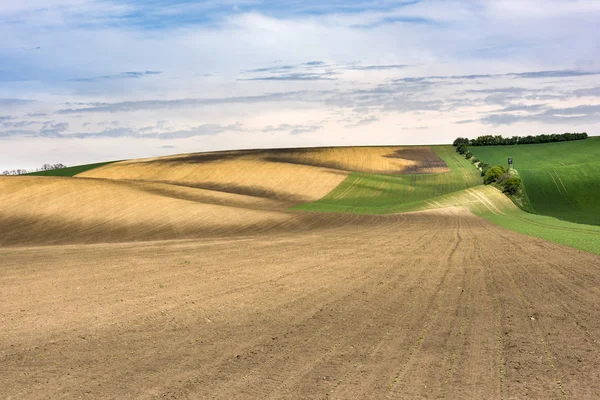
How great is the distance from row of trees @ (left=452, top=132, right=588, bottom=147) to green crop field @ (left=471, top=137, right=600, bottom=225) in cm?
591

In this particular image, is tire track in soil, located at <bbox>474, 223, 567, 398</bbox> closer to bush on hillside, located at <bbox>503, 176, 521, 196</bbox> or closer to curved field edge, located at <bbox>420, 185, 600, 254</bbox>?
curved field edge, located at <bbox>420, 185, 600, 254</bbox>

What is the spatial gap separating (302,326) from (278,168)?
80286 mm

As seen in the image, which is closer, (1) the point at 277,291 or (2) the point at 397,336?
(2) the point at 397,336

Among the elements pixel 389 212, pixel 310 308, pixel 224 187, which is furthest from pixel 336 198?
pixel 310 308

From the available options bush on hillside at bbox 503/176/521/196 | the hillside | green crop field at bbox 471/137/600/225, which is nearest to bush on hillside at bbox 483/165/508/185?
green crop field at bbox 471/137/600/225

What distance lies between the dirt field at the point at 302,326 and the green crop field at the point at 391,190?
37.7 meters

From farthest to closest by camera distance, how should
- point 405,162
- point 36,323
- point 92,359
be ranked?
1. point 405,162
2. point 36,323
3. point 92,359

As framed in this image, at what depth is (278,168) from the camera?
96.2 meters

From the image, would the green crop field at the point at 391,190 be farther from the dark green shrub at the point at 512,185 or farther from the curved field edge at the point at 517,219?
the dark green shrub at the point at 512,185

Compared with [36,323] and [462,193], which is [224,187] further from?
[36,323]

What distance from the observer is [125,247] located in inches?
1490

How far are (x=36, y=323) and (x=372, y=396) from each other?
34.6 feet

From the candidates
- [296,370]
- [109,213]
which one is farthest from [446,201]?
[296,370]

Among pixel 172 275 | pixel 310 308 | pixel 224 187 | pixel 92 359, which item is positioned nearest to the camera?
pixel 92 359
